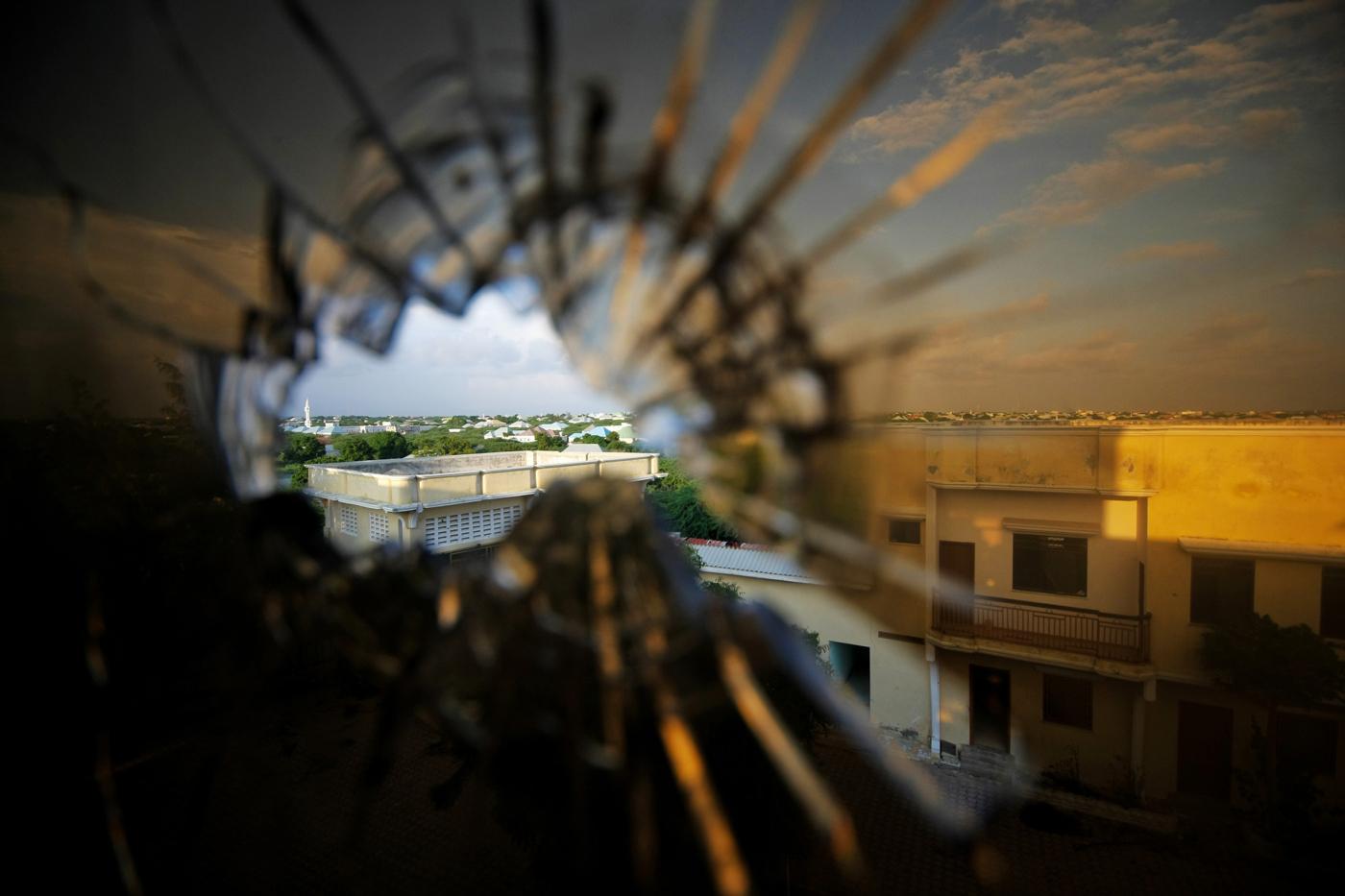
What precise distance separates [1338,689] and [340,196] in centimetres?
685

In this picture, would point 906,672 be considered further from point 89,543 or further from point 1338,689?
point 89,543

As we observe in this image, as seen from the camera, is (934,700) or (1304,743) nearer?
(1304,743)

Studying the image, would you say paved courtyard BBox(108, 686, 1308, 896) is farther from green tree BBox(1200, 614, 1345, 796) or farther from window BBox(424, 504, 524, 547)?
window BBox(424, 504, 524, 547)

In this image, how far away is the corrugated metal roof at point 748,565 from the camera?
666 cm

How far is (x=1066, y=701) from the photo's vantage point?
5.39 metres

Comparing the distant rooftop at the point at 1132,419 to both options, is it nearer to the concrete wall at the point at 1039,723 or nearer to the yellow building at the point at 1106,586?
the yellow building at the point at 1106,586

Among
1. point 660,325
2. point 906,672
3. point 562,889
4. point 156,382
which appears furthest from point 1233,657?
point 156,382

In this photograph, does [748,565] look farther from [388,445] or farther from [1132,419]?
[388,445]

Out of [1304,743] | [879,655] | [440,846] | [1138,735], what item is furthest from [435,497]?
[1304,743]

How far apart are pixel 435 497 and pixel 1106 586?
5957 mm

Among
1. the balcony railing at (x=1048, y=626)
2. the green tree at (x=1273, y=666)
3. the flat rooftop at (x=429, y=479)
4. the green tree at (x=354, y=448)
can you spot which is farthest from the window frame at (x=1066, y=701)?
the green tree at (x=354, y=448)

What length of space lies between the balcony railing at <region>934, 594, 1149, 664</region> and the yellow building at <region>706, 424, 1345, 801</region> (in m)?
0.01

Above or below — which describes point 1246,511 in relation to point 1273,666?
above

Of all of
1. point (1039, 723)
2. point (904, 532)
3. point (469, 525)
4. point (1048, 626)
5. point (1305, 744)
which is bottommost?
point (1039, 723)
